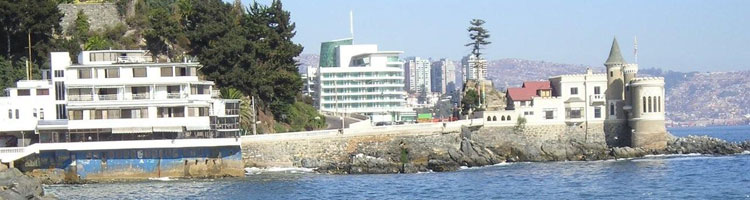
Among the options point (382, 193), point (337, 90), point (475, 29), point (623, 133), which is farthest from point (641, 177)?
point (337, 90)

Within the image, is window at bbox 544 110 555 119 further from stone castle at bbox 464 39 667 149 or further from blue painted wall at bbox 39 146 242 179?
blue painted wall at bbox 39 146 242 179

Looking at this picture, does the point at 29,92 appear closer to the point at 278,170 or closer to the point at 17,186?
the point at 278,170

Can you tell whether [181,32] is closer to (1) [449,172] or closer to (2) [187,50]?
(2) [187,50]

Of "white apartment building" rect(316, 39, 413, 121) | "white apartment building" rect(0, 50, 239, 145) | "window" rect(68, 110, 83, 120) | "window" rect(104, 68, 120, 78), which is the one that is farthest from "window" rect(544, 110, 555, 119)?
"white apartment building" rect(316, 39, 413, 121)

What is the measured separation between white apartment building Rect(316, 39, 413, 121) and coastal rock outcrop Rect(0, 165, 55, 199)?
7341 cm

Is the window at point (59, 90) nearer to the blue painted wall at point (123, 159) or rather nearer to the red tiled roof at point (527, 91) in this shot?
the blue painted wall at point (123, 159)

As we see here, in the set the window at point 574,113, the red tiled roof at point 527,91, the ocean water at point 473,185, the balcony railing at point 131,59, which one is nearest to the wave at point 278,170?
the ocean water at point 473,185

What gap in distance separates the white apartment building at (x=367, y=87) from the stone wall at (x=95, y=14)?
3789 cm

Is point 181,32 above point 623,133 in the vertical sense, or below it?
above

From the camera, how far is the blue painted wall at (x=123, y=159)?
63.2 m

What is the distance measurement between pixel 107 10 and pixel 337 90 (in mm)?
40545

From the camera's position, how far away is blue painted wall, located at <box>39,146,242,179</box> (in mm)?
63250

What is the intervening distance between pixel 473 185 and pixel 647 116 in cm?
2638

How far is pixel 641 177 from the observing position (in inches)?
2584
